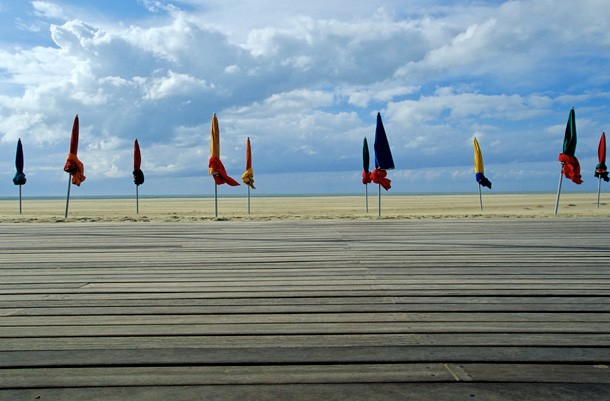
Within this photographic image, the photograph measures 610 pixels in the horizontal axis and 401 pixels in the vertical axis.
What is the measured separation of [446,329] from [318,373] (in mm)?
780

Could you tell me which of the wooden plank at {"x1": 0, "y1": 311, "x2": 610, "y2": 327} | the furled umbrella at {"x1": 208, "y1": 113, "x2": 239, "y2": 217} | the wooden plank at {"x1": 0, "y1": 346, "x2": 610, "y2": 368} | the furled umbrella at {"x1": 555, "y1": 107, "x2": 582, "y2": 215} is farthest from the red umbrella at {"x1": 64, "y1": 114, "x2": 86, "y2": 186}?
the furled umbrella at {"x1": 555, "y1": 107, "x2": 582, "y2": 215}

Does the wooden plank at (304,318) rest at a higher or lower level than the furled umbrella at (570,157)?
lower

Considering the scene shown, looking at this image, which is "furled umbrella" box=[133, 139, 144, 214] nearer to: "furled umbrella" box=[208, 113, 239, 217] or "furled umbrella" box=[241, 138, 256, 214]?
"furled umbrella" box=[241, 138, 256, 214]

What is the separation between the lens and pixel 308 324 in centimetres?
223

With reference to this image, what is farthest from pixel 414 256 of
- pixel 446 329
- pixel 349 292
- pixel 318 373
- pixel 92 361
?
pixel 92 361

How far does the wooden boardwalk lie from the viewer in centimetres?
161

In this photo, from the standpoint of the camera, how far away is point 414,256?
13.9 ft

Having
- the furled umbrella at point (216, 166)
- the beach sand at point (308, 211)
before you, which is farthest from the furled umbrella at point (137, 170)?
the furled umbrella at point (216, 166)

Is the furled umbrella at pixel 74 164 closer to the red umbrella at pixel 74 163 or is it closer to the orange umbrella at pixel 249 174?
the red umbrella at pixel 74 163

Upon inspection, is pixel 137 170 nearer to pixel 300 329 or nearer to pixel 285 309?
pixel 285 309

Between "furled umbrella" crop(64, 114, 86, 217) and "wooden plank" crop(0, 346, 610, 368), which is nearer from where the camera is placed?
"wooden plank" crop(0, 346, 610, 368)

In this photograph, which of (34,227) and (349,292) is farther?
(34,227)

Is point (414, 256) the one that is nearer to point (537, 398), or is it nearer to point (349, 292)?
point (349, 292)

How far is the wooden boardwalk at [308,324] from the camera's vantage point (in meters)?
1.61
